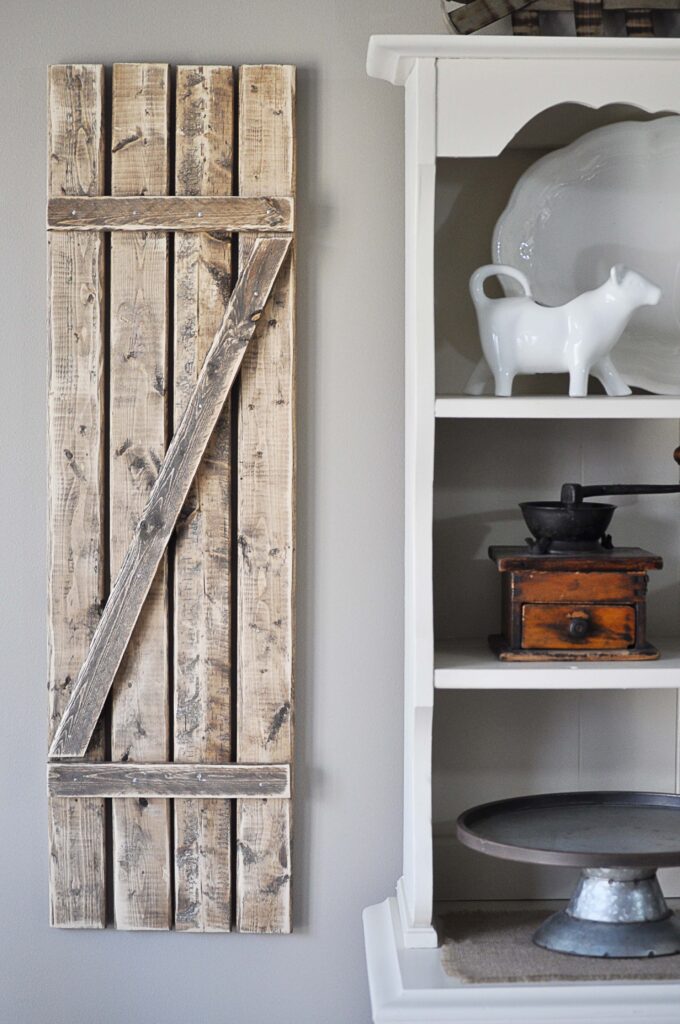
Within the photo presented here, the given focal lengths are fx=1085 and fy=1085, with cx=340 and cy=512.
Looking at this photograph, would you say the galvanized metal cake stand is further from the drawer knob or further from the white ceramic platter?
the white ceramic platter

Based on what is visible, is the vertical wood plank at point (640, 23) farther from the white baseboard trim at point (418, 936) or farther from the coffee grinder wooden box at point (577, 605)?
the white baseboard trim at point (418, 936)

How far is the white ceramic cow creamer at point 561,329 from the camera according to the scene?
163cm

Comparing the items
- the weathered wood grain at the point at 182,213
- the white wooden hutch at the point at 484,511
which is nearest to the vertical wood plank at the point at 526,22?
the white wooden hutch at the point at 484,511

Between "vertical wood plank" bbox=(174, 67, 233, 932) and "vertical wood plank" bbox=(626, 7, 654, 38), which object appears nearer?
"vertical wood plank" bbox=(626, 7, 654, 38)

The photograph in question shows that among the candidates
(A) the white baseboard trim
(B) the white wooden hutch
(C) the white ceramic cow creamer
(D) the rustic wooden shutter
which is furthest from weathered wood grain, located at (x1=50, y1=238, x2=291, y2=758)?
(A) the white baseboard trim

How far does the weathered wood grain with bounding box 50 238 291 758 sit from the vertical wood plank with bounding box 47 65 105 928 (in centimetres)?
3

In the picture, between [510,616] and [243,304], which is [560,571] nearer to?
[510,616]

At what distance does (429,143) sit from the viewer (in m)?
1.57

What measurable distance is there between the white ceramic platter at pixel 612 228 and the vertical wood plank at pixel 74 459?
2.32 ft

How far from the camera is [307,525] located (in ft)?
6.35

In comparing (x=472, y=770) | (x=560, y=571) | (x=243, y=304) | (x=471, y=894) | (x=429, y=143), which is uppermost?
(x=429, y=143)

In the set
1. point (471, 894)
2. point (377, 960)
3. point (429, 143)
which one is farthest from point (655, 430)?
point (377, 960)

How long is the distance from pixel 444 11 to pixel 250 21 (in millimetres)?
375

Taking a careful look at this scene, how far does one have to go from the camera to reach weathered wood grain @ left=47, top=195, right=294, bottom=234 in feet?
6.03
